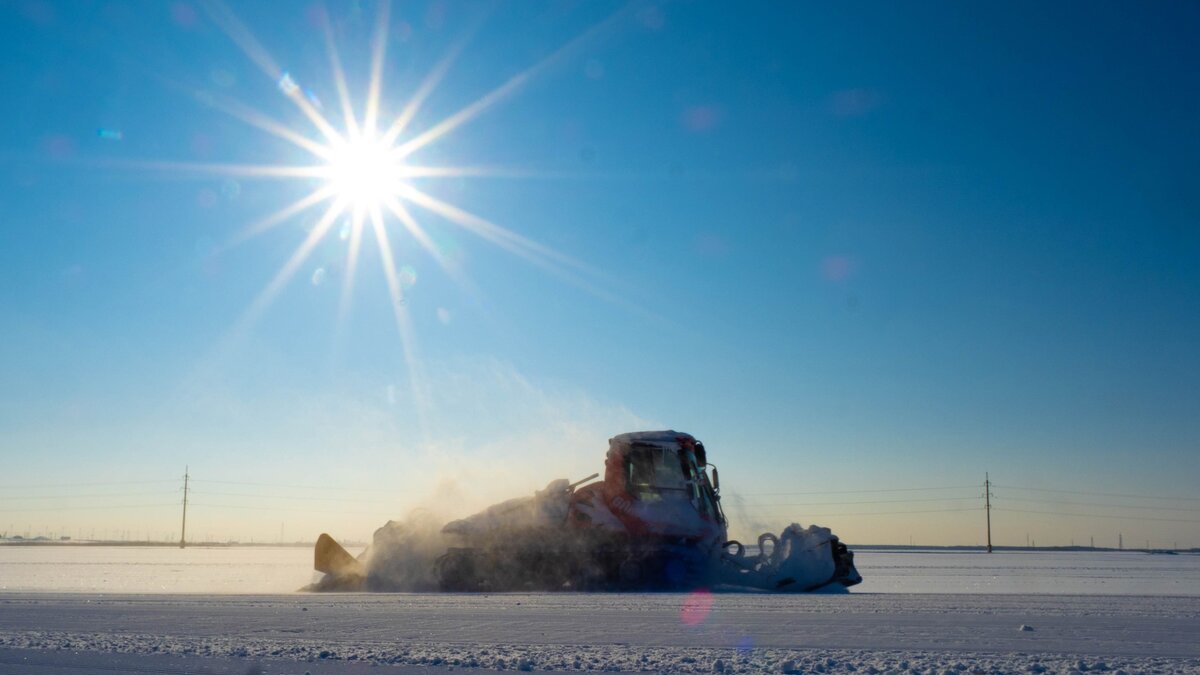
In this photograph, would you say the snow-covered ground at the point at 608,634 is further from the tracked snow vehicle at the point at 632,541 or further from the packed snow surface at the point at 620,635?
the tracked snow vehicle at the point at 632,541

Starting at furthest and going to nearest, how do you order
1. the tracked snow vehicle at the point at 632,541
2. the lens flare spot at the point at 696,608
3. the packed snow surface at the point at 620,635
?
1. the tracked snow vehicle at the point at 632,541
2. the lens flare spot at the point at 696,608
3. the packed snow surface at the point at 620,635

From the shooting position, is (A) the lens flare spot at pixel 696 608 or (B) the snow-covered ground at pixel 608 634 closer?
(B) the snow-covered ground at pixel 608 634

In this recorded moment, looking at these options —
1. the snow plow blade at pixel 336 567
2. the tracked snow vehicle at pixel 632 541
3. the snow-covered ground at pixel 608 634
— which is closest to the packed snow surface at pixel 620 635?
the snow-covered ground at pixel 608 634

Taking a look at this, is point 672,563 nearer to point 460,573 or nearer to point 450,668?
point 460,573

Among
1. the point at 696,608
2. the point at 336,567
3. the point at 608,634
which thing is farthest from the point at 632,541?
the point at 608,634

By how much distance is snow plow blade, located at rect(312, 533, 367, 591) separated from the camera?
23.4 metres

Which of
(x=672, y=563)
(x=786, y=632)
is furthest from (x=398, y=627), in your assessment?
(x=672, y=563)

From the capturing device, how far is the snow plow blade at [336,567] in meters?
23.4

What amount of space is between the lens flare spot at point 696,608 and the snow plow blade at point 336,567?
9237mm

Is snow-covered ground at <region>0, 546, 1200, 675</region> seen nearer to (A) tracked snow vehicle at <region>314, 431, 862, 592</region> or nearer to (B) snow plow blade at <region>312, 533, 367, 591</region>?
(A) tracked snow vehicle at <region>314, 431, 862, 592</region>

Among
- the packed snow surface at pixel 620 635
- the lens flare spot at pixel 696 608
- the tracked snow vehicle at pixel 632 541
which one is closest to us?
the packed snow surface at pixel 620 635

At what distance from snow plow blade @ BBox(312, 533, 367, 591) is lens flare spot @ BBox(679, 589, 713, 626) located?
9237 millimetres

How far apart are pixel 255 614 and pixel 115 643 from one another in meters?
3.34

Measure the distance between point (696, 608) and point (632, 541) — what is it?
22.3 feet
